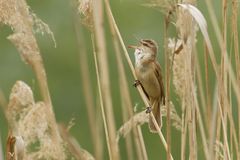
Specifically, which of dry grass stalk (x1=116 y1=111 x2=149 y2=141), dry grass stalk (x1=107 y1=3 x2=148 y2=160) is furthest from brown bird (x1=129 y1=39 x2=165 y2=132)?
dry grass stalk (x1=107 y1=3 x2=148 y2=160)

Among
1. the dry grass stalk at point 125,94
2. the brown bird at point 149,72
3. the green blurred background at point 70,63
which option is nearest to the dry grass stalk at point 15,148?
the dry grass stalk at point 125,94

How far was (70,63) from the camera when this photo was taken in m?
11.7

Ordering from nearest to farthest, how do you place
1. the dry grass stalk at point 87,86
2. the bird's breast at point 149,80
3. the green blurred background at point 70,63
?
the dry grass stalk at point 87,86 → the bird's breast at point 149,80 → the green blurred background at point 70,63

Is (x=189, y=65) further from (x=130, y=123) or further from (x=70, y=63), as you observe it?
(x=70, y=63)

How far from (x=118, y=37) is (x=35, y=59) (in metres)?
0.45

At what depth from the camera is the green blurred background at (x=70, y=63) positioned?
404 inches

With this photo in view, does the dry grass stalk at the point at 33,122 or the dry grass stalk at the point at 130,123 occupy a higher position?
the dry grass stalk at the point at 33,122

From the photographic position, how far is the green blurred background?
10.2 metres

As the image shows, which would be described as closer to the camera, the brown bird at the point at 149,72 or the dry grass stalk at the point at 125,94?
the dry grass stalk at the point at 125,94

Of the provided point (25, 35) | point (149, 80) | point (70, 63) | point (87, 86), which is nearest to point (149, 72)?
point (149, 80)

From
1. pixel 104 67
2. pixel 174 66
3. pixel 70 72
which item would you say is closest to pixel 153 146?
pixel 70 72

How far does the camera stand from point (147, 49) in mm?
4715

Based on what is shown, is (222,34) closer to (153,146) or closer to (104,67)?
(104,67)

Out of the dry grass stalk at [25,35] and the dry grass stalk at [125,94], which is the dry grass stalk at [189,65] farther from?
the dry grass stalk at [25,35]
